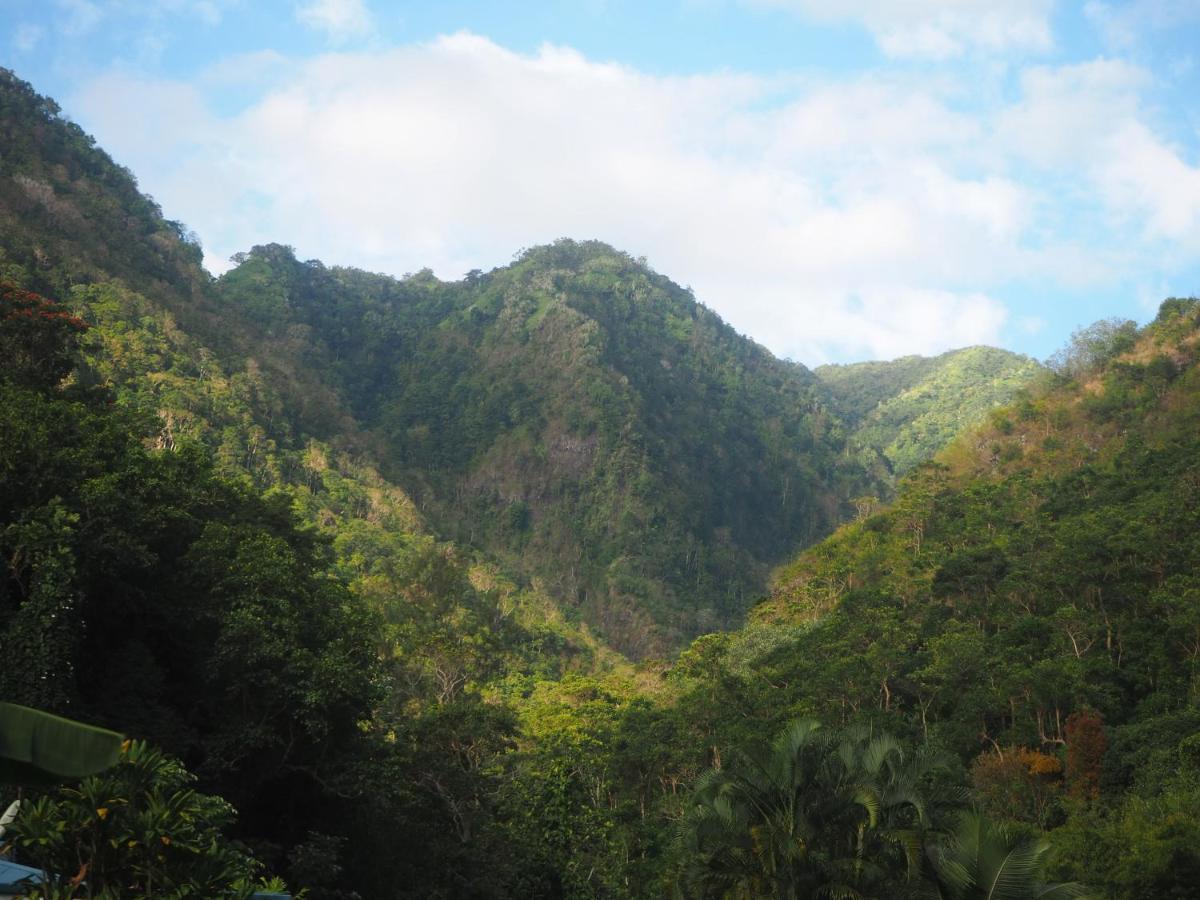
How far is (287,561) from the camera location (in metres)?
21.5

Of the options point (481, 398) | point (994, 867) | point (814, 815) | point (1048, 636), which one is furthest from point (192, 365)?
point (994, 867)

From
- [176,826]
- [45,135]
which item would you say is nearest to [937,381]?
[45,135]

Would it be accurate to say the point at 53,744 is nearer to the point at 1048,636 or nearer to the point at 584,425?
the point at 1048,636

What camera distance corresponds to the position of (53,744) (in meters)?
5.13

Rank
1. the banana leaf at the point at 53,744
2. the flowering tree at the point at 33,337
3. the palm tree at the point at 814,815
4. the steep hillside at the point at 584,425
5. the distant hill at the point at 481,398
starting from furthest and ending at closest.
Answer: the steep hillside at the point at 584,425, the distant hill at the point at 481,398, the flowering tree at the point at 33,337, the palm tree at the point at 814,815, the banana leaf at the point at 53,744

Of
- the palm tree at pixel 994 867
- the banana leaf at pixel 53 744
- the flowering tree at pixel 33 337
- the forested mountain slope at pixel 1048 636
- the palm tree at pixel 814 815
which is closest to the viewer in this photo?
the banana leaf at pixel 53 744

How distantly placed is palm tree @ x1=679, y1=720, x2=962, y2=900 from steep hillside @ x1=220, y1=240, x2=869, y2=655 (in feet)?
178

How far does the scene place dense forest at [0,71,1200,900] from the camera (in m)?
15.0

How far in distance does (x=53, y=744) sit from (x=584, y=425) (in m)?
84.6

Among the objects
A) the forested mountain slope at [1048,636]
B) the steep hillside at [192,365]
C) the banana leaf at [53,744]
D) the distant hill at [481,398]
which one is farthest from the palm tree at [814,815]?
the distant hill at [481,398]

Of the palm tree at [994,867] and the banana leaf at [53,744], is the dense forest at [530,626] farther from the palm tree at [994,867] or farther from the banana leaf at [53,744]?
the banana leaf at [53,744]

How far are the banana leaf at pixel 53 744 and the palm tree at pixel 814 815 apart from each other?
36.6 ft

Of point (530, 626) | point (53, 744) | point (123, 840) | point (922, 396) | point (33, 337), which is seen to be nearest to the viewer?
point (53, 744)

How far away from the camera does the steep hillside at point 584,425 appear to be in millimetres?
81312
